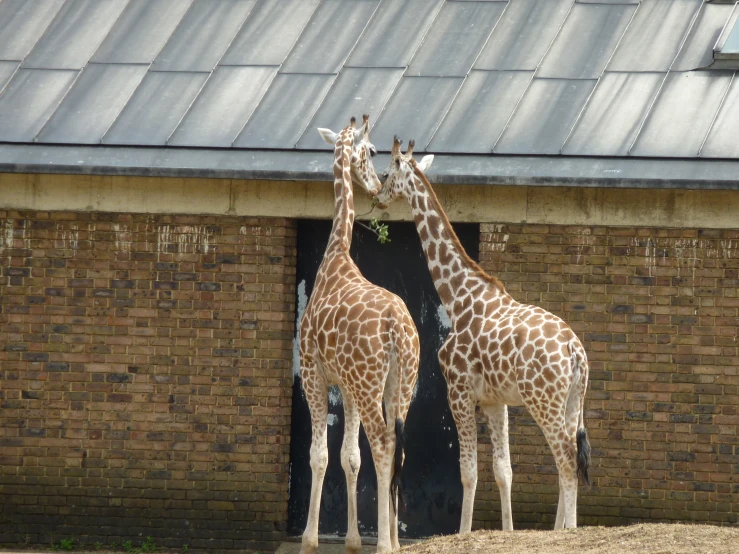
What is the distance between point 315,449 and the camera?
9.30m

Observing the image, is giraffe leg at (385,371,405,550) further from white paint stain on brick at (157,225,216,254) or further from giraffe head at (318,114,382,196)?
white paint stain on brick at (157,225,216,254)

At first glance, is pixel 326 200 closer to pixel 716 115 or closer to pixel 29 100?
pixel 29 100

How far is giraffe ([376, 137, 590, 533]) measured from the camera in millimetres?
8688

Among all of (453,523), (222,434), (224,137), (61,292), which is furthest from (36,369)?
(453,523)

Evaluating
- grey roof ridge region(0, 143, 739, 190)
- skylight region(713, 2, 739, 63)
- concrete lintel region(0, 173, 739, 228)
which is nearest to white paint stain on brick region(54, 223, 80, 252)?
concrete lintel region(0, 173, 739, 228)

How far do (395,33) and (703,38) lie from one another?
3.05m

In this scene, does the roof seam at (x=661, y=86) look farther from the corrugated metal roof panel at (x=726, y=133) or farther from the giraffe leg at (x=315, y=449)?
the giraffe leg at (x=315, y=449)

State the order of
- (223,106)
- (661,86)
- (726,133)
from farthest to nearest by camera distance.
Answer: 1. (223,106)
2. (661,86)
3. (726,133)

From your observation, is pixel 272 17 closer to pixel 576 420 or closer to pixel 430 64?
pixel 430 64

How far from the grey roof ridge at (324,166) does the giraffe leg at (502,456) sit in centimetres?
225

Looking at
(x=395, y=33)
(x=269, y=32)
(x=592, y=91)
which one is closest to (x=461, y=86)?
(x=395, y=33)

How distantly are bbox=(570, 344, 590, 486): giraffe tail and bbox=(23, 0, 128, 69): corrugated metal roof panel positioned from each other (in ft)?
20.7

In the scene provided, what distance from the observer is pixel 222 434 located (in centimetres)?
1133

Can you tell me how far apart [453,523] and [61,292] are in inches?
169
